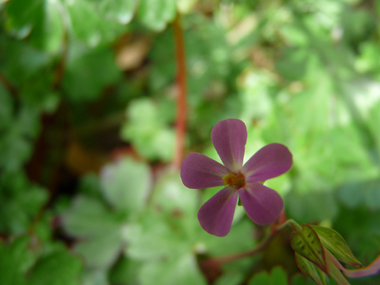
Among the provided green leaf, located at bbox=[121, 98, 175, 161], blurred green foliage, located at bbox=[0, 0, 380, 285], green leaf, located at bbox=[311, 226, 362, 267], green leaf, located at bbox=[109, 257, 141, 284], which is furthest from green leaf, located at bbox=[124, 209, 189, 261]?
green leaf, located at bbox=[311, 226, 362, 267]

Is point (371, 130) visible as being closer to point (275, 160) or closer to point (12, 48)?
point (275, 160)

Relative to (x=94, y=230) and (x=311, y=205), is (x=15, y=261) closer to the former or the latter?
(x=94, y=230)

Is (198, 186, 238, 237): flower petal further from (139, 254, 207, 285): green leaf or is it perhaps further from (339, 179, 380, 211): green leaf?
(339, 179, 380, 211): green leaf

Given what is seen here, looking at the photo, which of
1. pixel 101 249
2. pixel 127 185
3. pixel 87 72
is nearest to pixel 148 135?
pixel 127 185

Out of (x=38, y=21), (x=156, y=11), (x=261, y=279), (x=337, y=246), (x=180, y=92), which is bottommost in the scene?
(x=261, y=279)

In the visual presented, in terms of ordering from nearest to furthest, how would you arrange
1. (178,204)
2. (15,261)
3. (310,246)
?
(310,246)
(15,261)
(178,204)

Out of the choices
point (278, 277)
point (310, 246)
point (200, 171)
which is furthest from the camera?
point (278, 277)
